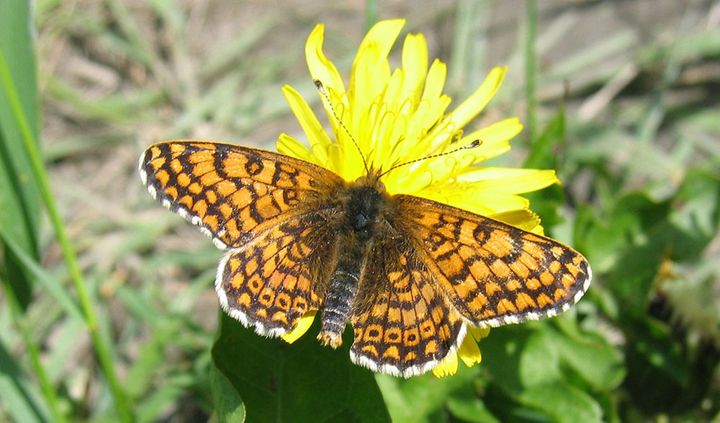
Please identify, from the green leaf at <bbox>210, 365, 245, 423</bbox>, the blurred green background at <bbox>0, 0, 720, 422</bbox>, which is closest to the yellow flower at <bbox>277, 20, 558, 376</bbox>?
the blurred green background at <bbox>0, 0, 720, 422</bbox>

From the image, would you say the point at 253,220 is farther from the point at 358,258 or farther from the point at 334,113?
the point at 334,113

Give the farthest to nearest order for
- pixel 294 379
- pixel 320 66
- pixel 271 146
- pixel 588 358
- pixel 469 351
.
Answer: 1. pixel 271 146
2. pixel 588 358
3. pixel 320 66
4. pixel 294 379
5. pixel 469 351

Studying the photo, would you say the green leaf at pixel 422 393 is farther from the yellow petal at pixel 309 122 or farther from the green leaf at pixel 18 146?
the green leaf at pixel 18 146

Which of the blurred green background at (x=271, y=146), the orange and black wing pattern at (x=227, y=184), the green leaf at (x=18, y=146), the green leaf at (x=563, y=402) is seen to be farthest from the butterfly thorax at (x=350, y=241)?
the green leaf at (x=18, y=146)

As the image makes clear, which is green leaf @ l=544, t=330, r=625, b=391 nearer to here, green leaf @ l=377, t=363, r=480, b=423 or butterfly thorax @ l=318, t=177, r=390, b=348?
green leaf @ l=377, t=363, r=480, b=423

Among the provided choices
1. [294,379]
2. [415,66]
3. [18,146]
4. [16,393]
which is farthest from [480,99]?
[16,393]

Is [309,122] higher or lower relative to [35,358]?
higher
